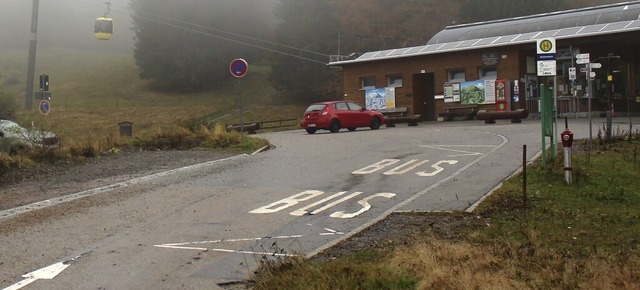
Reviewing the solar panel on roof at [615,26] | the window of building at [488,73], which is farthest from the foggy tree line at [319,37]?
the solar panel on roof at [615,26]

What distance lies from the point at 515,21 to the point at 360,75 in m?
10.2

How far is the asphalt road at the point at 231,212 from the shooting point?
27.8 feet

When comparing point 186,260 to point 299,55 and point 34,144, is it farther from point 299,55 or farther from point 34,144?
point 299,55

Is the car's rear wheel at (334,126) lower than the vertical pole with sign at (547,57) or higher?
lower

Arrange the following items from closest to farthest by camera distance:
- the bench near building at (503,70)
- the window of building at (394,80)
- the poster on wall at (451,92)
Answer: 1. the bench near building at (503,70)
2. the poster on wall at (451,92)
3. the window of building at (394,80)

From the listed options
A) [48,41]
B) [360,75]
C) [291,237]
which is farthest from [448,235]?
[48,41]

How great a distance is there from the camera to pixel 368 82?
164 ft

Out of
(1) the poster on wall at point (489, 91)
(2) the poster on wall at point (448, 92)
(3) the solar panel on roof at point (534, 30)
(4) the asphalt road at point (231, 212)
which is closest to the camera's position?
(4) the asphalt road at point (231, 212)

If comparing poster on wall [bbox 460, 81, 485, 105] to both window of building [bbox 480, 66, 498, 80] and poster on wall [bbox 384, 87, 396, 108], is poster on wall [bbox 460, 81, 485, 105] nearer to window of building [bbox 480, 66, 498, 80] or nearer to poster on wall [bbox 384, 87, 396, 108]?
window of building [bbox 480, 66, 498, 80]

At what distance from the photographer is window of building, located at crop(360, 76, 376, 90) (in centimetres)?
4950

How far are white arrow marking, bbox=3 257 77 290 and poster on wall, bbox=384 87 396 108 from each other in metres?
40.0

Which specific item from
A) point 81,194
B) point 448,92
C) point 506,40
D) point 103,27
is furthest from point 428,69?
point 81,194

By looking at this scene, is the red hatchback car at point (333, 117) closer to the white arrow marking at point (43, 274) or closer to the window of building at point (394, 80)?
the window of building at point (394, 80)

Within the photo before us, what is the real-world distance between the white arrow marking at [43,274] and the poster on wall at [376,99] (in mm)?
40333
